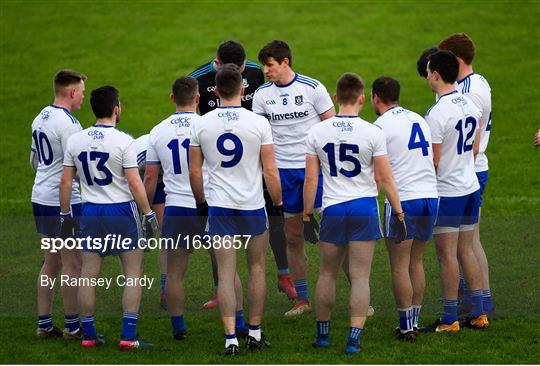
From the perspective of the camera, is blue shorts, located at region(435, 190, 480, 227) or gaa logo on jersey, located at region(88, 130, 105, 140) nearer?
gaa logo on jersey, located at region(88, 130, 105, 140)

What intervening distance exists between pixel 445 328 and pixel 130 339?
304cm

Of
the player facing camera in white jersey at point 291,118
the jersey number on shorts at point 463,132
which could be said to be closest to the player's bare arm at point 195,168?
the player facing camera in white jersey at point 291,118

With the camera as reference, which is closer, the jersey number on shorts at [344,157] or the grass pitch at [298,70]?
the jersey number on shorts at [344,157]

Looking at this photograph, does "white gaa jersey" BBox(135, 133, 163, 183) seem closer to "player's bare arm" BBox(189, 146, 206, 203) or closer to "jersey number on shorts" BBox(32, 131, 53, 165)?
"jersey number on shorts" BBox(32, 131, 53, 165)

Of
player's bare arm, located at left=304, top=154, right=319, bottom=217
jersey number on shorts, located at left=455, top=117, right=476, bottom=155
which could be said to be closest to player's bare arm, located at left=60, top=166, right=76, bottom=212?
player's bare arm, located at left=304, top=154, right=319, bottom=217

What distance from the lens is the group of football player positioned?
380 inches

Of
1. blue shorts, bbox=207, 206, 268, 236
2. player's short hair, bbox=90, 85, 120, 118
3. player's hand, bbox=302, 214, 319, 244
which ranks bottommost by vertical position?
player's hand, bbox=302, 214, 319, 244

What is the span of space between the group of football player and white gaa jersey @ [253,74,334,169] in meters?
1.18

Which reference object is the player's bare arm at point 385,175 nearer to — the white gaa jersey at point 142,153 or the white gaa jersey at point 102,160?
the white gaa jersey at point 102,160

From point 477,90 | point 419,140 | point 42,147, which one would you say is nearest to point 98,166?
point 42,147

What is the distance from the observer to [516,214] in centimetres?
1681

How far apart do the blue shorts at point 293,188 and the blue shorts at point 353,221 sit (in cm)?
191

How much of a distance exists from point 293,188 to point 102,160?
2.49 metres

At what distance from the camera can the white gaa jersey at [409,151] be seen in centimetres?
1001
